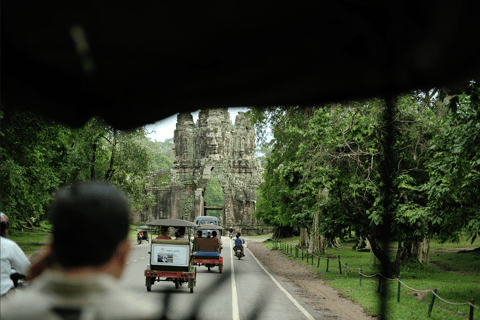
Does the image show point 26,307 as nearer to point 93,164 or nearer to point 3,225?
point 3,225

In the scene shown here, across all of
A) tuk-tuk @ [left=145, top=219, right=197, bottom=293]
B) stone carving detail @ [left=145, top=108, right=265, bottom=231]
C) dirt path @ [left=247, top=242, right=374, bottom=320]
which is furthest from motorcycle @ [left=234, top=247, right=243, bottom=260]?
stone carving detail @ [left=145, top=108, right=265, bottom=231]

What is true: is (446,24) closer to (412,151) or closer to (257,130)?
(412,151)

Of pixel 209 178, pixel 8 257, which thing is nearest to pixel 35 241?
pixel 8 257

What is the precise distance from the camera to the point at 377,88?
2037 millimetres

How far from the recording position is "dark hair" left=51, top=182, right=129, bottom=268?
1.08m

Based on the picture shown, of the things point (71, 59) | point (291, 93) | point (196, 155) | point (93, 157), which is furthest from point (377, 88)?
point (196, 155)

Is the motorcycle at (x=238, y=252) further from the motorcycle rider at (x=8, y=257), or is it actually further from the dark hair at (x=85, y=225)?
the dark hair at (x=85, y=225)

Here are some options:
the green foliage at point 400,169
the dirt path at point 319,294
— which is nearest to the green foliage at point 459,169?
the green foliage at point 400,169

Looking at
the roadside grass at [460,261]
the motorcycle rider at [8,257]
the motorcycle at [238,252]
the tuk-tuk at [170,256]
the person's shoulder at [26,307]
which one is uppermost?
the motorcycle rider at [8,257]

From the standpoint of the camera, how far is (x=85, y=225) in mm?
1105

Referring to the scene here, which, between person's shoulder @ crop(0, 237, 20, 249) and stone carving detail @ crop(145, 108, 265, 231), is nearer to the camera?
person's shoulder @ crop(0, 237, 20, 249)

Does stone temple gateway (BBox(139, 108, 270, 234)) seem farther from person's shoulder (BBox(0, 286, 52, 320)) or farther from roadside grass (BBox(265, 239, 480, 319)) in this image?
person's shoulder (BBox(0, 286, 52, 320))

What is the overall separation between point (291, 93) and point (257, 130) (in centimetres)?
2212

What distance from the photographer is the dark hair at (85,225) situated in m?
1.08
